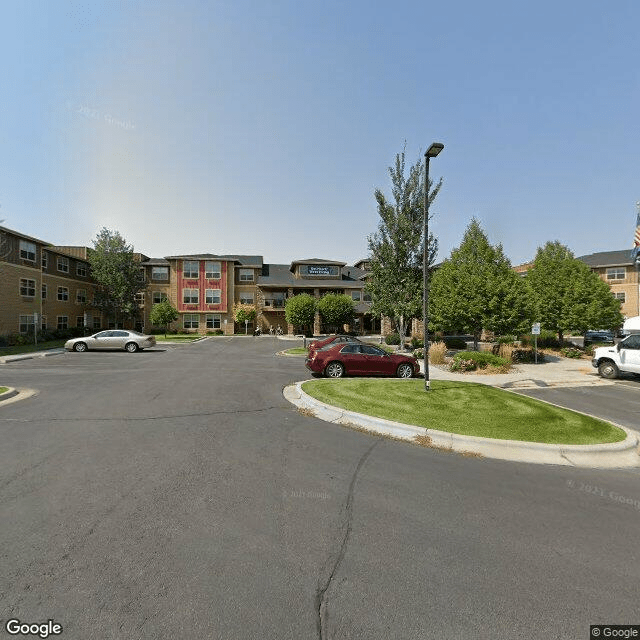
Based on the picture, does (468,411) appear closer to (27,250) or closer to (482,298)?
(482,298)

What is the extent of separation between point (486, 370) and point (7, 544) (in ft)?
56.2

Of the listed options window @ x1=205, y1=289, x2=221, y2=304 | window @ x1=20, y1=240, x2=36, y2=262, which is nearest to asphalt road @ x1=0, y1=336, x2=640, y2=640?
window @ x1=20, y1=240, x2=36, y2=262

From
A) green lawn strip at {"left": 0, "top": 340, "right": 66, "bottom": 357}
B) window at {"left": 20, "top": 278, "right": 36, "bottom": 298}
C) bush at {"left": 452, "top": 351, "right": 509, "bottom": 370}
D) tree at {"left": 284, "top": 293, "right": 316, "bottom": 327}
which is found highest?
window at {"left": 20, "top": 278, "right": 36, "bottom": 298}

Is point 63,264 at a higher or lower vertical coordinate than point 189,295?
higher

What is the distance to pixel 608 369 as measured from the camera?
14.9 meters

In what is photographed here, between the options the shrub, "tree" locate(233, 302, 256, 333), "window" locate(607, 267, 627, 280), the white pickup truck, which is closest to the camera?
the white pickup truck

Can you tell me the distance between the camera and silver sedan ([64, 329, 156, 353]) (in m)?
22.8

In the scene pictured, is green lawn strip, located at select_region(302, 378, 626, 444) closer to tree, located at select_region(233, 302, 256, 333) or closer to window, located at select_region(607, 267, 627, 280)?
tree, located at select_region(233, 302, 256, 333)

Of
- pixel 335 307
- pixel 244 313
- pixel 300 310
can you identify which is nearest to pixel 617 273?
pixel 335 307

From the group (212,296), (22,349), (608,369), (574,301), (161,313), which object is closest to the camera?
(608,369)

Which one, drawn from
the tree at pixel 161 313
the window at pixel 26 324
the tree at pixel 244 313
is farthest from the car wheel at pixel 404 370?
the window at pixel 26 324

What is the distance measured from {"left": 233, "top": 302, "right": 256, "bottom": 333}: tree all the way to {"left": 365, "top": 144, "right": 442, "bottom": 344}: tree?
887 inches

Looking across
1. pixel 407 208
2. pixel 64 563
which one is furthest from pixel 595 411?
pixel 407 208

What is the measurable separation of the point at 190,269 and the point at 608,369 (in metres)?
43.4
